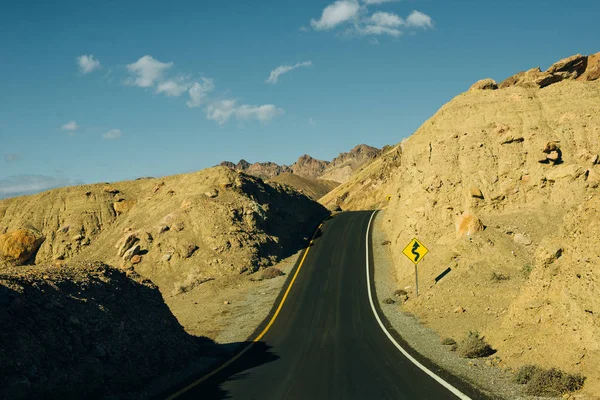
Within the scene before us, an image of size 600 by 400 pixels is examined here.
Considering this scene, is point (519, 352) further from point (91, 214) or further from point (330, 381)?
point (91, 214)

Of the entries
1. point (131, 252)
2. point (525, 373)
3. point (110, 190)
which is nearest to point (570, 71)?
point (525, 373)

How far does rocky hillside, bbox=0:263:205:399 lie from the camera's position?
9312 mm

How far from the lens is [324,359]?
50.6ft

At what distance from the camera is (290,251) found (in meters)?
45.6

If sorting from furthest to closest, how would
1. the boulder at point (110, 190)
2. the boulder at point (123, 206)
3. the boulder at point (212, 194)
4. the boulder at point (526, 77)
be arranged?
the boulder at point (110, 190)
the boulder at point (123, 206)
the boulder at point (212, 194)
the boulder at point (526, 77)

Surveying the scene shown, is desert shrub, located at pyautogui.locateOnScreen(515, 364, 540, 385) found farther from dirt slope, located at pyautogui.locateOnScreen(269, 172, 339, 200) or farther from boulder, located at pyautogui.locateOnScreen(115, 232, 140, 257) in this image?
dirt slope, located at pyautogui.locateOnScreen(269, 172, 339, 200)

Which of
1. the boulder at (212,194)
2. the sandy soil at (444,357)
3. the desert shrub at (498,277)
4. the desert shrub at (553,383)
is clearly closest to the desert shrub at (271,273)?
the sandy soil at (444,357)

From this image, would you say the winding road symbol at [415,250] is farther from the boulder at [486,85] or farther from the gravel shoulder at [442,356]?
the boulder at [486,85]

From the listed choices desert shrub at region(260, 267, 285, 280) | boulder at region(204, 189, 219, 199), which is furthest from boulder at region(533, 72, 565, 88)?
boulder at region(204, 189, 219, 199)

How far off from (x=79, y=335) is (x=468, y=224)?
23952mm

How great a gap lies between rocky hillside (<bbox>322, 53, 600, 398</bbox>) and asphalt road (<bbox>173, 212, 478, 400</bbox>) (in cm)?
314

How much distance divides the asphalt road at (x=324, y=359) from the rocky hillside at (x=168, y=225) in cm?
1187

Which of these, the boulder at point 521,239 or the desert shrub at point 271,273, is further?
the desert shrub at point 271,273

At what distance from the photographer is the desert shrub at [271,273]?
122ft
